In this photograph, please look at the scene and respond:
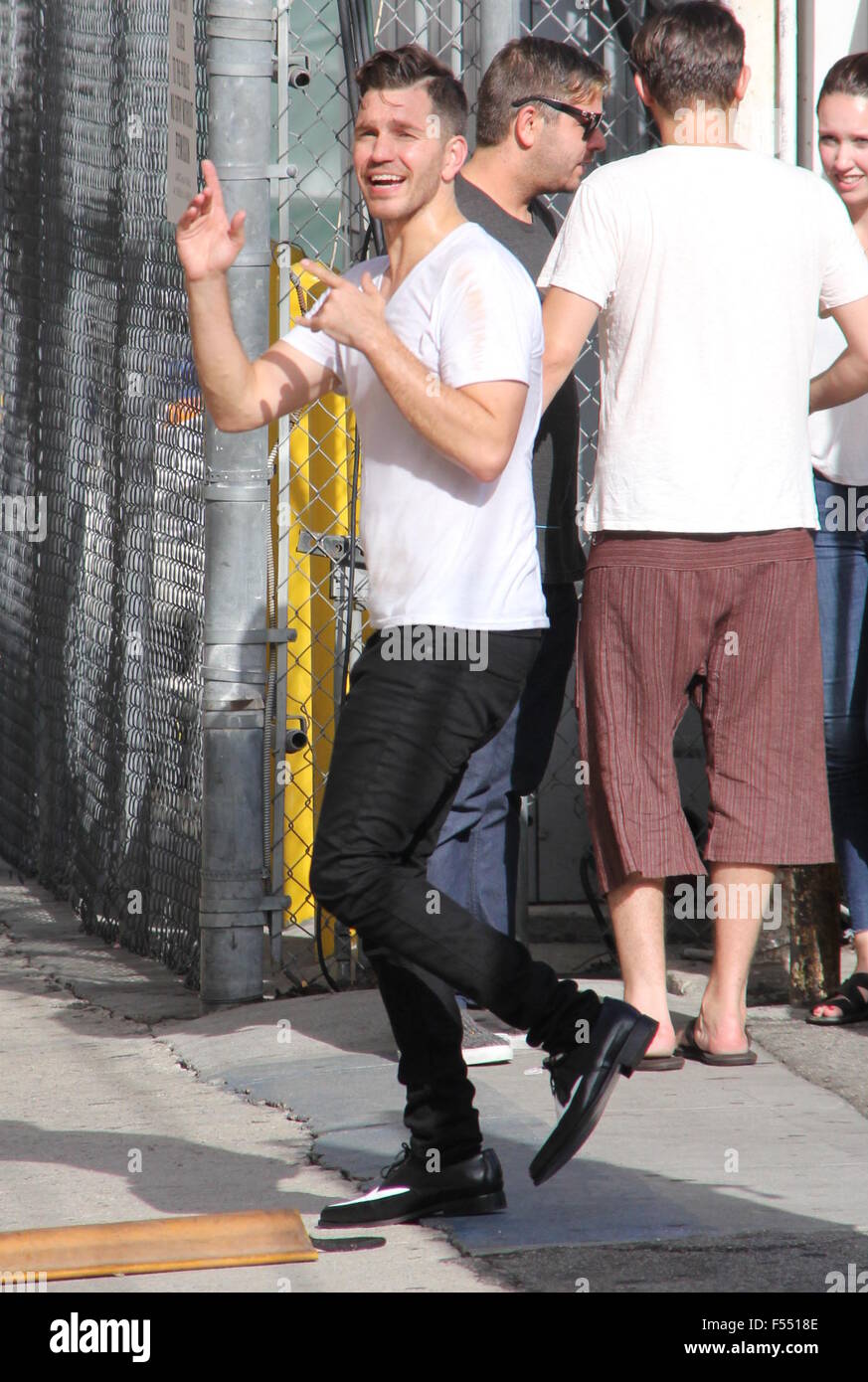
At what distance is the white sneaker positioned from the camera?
4723 mm

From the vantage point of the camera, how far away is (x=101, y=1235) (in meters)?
3.44

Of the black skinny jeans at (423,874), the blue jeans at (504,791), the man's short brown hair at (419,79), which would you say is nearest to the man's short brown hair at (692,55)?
the man's short brown hair at (419,79)

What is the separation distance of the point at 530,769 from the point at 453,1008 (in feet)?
4.58

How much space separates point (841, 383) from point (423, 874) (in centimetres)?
182

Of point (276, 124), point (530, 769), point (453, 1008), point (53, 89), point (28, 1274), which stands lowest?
point (28, 1274)

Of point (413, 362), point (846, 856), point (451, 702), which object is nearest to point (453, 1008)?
point (451, 702)

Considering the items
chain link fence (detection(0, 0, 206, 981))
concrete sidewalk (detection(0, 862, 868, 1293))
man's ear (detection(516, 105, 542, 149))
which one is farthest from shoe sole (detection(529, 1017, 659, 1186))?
chain link fence (detection(0, 0, 206, 981))

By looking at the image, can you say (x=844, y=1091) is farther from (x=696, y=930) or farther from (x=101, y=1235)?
(x=696, y=930)

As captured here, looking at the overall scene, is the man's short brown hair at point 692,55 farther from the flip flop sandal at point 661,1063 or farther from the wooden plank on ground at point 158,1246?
the wooden plank on ground at point 158,1246

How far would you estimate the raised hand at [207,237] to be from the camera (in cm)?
357

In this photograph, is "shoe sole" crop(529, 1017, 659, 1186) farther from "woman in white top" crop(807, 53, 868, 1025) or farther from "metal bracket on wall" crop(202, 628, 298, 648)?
"metal bracket on wall" crop(202, 628, 298, 648)

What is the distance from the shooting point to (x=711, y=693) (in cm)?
452

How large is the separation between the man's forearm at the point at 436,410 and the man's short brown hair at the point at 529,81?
1693 millimetres

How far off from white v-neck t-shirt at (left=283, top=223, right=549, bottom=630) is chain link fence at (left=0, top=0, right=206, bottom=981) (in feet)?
8.22
